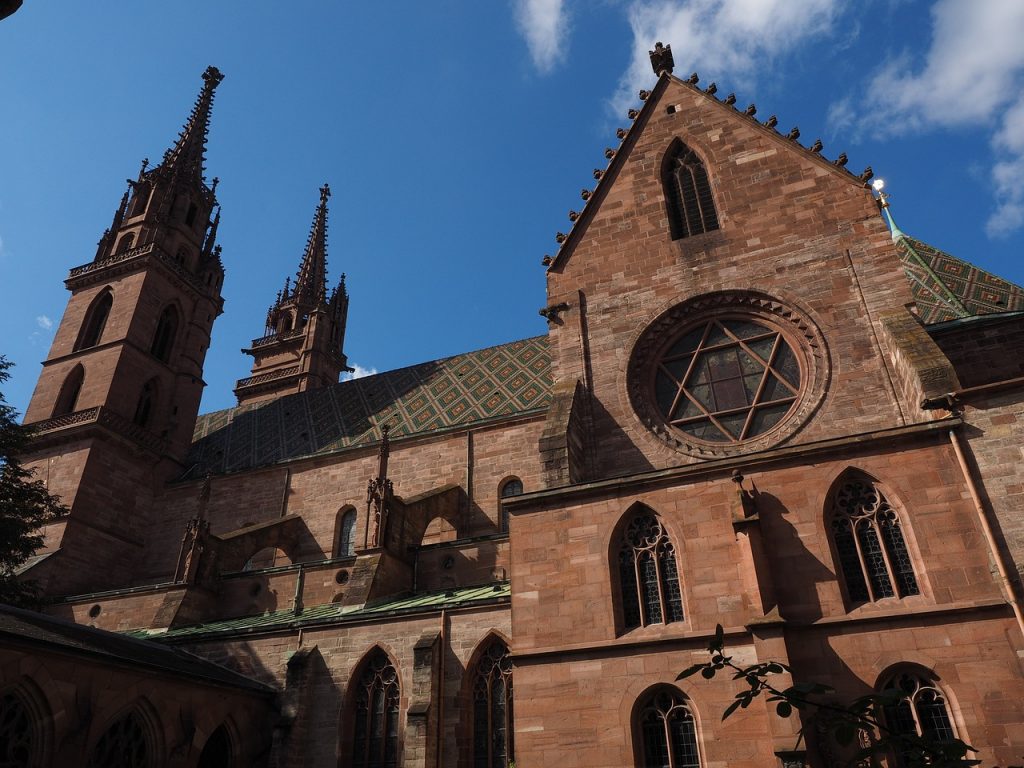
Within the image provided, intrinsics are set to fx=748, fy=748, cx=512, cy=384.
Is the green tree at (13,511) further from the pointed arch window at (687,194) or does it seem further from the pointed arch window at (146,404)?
the pointed arch window at (687,194)

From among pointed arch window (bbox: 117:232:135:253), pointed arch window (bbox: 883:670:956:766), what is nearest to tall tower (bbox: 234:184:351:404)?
pointed arch window (bbox: 117:232:135:253)

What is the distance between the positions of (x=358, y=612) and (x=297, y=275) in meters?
35.6

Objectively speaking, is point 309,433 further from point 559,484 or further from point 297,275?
point 297,275

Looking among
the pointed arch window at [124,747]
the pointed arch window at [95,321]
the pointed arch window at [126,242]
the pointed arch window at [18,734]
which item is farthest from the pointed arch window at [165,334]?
the pointed arch window at [18,734]

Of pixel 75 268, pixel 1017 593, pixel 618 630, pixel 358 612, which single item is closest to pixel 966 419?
pixel 1017 593

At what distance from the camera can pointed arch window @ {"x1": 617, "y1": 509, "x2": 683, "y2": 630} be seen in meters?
11.9

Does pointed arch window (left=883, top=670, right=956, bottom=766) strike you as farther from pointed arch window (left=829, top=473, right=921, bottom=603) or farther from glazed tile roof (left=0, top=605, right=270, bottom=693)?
glazed tile roof (left=0, top=605, right=270, bottom=693)

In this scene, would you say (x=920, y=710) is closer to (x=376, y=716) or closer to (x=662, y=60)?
(x=376, y=716)

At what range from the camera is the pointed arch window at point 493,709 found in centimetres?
1389

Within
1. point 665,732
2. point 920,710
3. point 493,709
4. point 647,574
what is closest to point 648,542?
point 647,574

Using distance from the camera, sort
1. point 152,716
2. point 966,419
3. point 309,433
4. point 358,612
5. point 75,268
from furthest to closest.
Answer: point 75,268
point 309,433
point 358,612
point 152,716
point 966,419

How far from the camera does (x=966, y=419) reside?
36.9ft

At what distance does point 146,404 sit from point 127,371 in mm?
1796

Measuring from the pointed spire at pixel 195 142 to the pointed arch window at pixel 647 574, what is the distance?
32.8 meters
